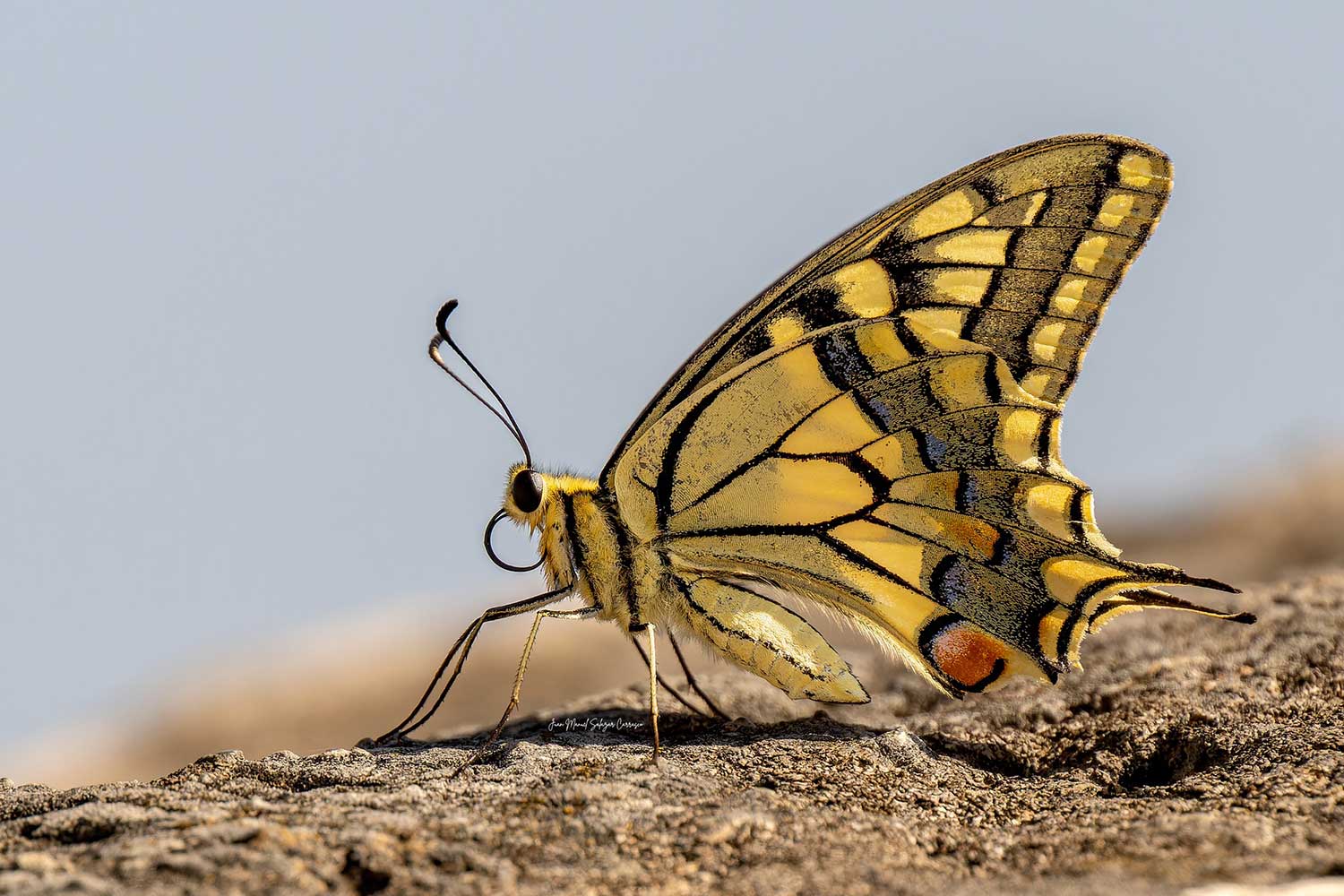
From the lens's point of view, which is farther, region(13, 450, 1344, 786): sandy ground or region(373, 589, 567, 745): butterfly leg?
region(13, 450, 1344, 786): sandy ground

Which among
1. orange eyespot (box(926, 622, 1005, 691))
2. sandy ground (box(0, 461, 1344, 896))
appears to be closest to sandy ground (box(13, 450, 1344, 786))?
sandy ground (box(0, 461, 1344, 896))

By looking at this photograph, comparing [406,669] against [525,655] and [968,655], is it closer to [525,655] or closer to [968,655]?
[525,655]

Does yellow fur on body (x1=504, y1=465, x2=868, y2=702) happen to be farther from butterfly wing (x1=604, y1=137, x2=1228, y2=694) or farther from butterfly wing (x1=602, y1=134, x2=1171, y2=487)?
butterfly wing (x1=602, y1=134, x2=1171, y2=487)

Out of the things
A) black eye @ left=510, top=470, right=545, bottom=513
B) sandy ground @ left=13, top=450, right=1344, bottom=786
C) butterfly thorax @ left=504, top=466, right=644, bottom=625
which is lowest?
sandy ground @ left=13, top=450, right=1344, bottom=786

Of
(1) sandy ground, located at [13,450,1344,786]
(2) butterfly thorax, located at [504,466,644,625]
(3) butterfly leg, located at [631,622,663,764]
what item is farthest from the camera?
(1) sandy ground, located at [13,450,1344,786]

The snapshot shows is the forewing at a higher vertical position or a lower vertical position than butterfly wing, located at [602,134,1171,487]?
lower

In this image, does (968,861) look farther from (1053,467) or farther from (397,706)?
(397,706)

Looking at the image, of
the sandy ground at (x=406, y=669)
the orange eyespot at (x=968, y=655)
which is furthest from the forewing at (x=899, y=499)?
the sandy ground at (x=406, y=669)

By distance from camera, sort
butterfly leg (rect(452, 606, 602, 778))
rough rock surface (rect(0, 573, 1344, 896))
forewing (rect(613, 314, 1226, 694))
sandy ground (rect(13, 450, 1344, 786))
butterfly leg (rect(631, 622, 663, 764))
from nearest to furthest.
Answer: rough rock surface (rect(0, 573, 1344, 896)) < butterfly leg (rect(631, 622, 663, 764)) < butterfly leg (rect(452, 606, 602, 778)) < forewing (rect(613, 314, 1226, 694)) < sandy ground (rect(13, 450, 1344, 786))
